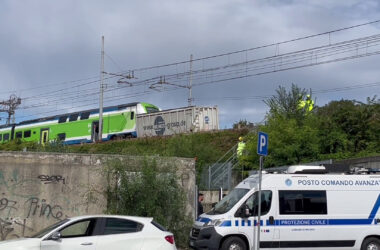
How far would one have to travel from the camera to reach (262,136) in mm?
12562

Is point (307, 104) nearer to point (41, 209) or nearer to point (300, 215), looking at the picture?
point (300, 215)

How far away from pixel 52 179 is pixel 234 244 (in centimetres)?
603

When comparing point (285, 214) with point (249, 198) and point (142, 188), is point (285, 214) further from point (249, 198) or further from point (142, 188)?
point (142, 188)

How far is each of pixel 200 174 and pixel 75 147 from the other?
23252 millimetres

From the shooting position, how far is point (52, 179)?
15.9 metres

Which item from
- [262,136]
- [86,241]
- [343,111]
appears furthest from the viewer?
[343,111]

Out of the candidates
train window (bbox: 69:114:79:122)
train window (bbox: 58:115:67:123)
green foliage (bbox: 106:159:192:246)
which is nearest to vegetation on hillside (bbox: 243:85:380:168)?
green foliage (bbox: 106:159:192:246)

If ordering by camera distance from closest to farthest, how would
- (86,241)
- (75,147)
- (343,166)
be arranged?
(86,241)
(343,166)
(75,147)

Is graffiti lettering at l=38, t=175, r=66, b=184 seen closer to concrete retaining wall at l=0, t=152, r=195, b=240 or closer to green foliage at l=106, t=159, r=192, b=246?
concrete retaining wall at l=0, t=152, r=195, b=240

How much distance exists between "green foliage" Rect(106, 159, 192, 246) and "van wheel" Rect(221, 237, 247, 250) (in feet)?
9.16

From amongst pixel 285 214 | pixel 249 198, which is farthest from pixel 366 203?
pixel 249 198

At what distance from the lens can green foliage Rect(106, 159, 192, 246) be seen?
16.1 metres

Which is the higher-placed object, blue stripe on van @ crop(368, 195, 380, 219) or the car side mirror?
blue stripe on van @ crop(368, 195, 380, 219)

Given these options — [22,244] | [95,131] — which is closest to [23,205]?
[22,244]
